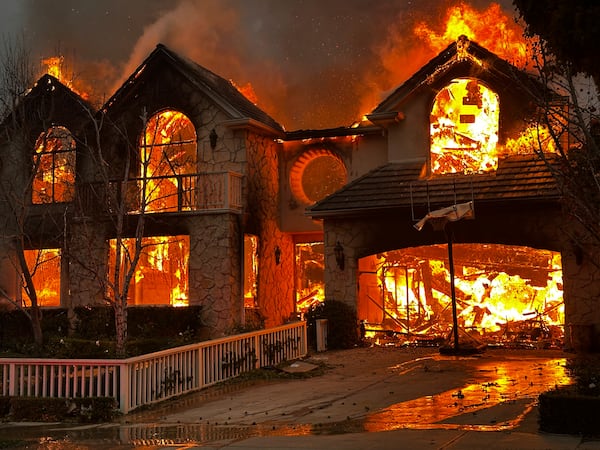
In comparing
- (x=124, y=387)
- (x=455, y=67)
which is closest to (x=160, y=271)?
(x=455, y=67)

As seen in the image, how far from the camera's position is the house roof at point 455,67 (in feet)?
66.4

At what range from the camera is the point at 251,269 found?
23.7 meters

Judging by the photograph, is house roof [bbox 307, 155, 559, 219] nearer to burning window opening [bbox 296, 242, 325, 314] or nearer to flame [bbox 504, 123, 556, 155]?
flame [bbox 504, 123, 556, 155]

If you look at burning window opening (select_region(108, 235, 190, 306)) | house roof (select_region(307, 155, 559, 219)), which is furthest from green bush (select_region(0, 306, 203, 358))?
house roof (select_region(307, 155, 559, 219))

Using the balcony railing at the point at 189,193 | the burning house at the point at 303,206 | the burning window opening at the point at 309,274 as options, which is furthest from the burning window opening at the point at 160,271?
the burning window opening at the point at 309,274

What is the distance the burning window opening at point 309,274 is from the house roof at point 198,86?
4348mm

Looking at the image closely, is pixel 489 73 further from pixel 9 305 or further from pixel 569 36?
pixel 9 305

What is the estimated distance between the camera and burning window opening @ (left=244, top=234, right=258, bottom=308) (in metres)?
23.4

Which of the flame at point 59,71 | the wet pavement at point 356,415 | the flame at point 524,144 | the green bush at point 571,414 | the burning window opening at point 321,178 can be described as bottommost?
the wet pavement at point 356,415

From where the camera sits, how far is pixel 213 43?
4469 centimetres

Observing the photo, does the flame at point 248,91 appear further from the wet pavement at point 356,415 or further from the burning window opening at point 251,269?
the wet pavement at point 356,415

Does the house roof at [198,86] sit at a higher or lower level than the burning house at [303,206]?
higher

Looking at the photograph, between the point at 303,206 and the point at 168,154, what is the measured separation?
15.4 feet

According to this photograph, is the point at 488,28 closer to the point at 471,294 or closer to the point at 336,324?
the point at 471,294
